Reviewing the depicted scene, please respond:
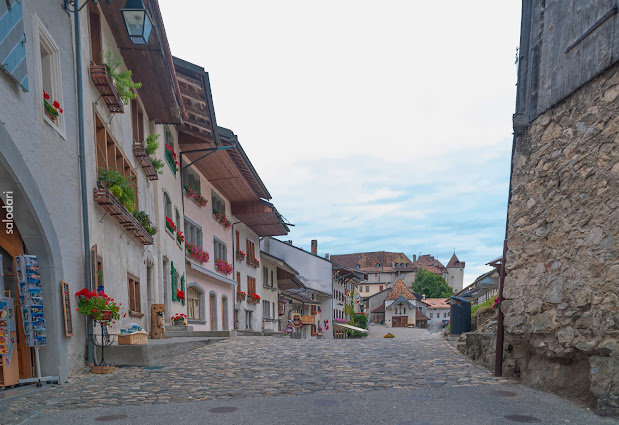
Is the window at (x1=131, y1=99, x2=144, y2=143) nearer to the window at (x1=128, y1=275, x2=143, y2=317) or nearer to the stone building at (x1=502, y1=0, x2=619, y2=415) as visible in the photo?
the window at (x1=128, y1=275, x2=143, y2=317)

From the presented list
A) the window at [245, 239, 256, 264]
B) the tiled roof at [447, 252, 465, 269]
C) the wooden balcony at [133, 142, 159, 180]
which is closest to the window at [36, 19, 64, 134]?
the wooden balcony at [133, 142, 159, 180]

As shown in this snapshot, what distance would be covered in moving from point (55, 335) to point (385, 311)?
9118 cm

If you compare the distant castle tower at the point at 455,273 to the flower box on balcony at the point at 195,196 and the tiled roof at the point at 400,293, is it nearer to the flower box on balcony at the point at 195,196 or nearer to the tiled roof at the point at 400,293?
the tiled roof at the point at 400,293

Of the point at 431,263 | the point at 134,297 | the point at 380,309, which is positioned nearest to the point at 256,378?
the point at 134,297

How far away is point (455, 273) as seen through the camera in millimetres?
140750

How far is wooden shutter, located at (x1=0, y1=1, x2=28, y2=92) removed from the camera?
22.4 feet

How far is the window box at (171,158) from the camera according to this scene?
60.7 feet

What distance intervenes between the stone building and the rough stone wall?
0.04 feet

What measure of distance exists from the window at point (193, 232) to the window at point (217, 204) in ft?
6.93

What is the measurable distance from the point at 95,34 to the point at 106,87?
1348mm

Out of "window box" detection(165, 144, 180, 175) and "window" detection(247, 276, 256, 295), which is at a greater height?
"window box" detection(165, 144, 180, 175)

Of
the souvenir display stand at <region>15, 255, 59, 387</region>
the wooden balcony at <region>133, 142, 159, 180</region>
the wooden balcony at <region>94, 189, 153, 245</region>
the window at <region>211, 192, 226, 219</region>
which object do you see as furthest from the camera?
the window at <region>211, 192, 226, 219</region>

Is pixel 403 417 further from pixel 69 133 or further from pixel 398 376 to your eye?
pixel 69 133

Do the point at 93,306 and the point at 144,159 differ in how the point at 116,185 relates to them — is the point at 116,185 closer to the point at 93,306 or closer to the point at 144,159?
the point at 93,306
